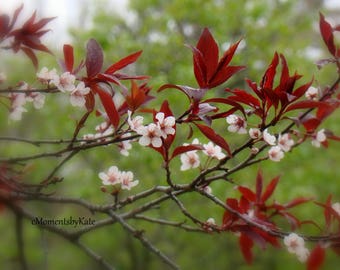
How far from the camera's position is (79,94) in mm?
983

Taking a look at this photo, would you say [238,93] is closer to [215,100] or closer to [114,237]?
[215,100]

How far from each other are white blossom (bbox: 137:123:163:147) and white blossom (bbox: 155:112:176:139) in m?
0.01

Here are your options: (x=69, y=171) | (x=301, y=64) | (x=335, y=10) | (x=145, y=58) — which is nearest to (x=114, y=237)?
(x=69, y=171)

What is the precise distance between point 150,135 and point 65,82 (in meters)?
0.22

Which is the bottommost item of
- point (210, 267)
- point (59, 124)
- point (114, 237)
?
point (210, 267)

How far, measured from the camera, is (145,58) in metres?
3.19

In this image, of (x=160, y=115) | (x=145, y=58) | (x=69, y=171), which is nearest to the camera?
(x=160, y=115)

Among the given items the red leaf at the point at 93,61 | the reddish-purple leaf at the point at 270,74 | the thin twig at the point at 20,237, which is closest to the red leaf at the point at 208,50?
the reddish-purple leaf at the point at 270,74

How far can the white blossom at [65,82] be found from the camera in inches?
38.4

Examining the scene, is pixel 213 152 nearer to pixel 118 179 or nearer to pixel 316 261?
pixel 118 179

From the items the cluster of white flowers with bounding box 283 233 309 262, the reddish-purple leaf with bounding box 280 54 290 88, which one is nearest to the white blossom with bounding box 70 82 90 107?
the reddish-purple leaf with bounding box 280 54 290 88

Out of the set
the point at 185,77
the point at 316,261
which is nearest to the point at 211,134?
the point at 316,261

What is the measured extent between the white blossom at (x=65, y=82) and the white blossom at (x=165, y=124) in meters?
0.20

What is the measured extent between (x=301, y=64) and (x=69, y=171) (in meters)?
2.67
